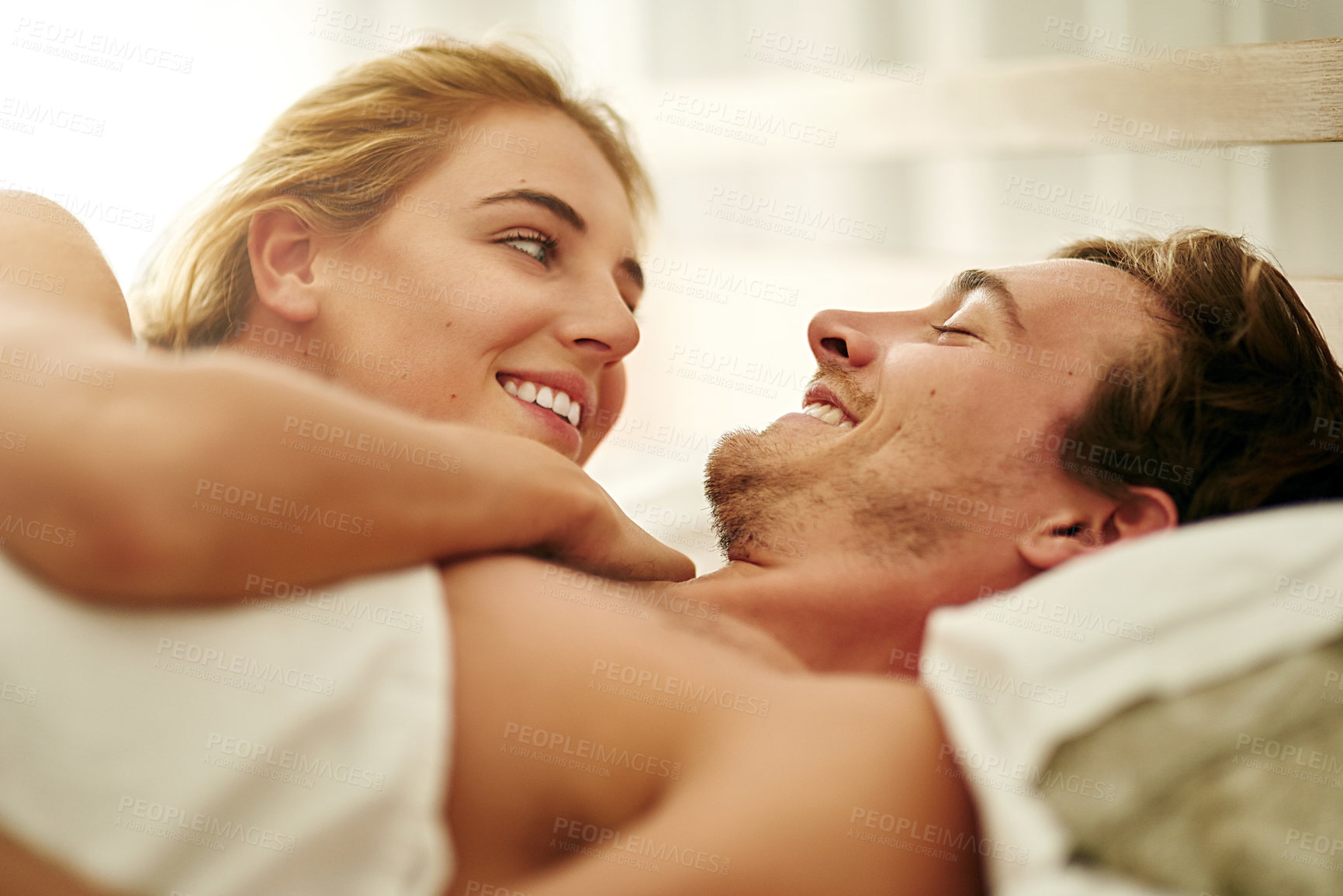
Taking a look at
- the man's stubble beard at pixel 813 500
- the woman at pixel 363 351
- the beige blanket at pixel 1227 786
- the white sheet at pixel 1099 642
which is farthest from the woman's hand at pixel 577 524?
the beige blanket at pixel 1227 786

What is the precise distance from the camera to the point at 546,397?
1.14 metres

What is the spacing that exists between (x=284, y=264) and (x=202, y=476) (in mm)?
650

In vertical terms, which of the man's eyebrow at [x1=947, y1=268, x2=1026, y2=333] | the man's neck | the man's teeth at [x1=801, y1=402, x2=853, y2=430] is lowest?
the man's neck

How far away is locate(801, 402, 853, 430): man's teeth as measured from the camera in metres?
1.08

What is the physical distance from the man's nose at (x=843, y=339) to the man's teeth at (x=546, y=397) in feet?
1.03

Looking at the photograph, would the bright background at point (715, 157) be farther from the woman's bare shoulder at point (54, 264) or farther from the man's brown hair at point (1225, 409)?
the man's brown hair at point (1225, 409)

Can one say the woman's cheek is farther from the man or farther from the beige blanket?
the beige blanket

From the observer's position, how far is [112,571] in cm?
64

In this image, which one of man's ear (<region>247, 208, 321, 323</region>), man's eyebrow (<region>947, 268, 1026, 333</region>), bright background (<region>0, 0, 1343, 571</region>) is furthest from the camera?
bright background (<region>0, 0, 1343, 571</region>)

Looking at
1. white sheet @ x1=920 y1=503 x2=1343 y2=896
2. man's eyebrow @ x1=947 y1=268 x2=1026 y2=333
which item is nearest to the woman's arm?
white sheet @ x1=920 y1=503 x2=1343 y2=896

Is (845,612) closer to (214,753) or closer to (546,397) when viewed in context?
(546,397)

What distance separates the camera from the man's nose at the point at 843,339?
44.0 inches

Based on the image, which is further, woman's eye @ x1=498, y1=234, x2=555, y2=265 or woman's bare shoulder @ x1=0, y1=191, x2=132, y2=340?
woman's eye @ x1=498, y1=234, x2=555, y2=265

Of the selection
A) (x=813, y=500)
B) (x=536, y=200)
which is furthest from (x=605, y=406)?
(x=813, y=500)
